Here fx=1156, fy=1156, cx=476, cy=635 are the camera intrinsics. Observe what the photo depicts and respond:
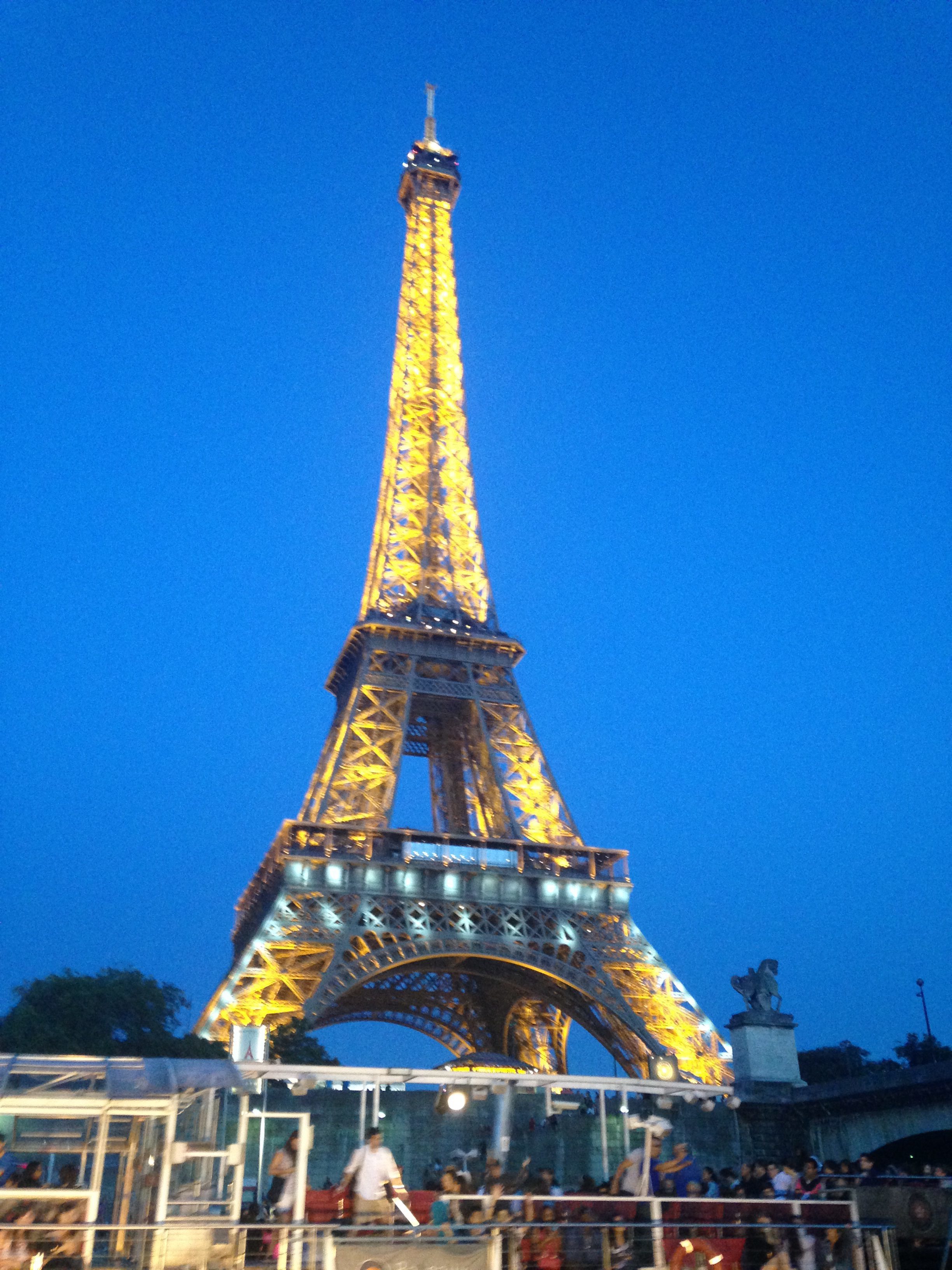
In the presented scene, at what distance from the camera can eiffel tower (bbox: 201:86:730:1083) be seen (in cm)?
3344

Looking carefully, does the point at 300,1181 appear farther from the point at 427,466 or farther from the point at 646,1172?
the point at 427,466

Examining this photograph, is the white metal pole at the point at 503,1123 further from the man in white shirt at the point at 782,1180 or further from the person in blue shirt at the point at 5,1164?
the person in blue shirt at the point at 5,1164

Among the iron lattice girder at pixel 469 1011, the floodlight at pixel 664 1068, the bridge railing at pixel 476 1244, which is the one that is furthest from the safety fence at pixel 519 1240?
the iron lattice girder at pixel 469 1011

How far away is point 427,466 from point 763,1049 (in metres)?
28.6

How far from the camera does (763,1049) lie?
2558cm

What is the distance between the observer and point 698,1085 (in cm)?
2100

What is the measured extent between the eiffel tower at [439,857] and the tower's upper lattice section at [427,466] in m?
0.09

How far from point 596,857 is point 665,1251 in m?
27.2

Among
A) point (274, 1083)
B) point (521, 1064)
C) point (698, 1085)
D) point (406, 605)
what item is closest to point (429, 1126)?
point (274, 1083)

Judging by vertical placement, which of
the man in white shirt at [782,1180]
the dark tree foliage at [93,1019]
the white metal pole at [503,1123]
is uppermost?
the dark tree foliage at [93,1019]

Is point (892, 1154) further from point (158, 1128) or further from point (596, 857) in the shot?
point (158, 1128)

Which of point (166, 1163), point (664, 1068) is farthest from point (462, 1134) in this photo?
point (166, 1163)

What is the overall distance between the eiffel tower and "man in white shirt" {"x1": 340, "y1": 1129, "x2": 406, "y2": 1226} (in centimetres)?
2059

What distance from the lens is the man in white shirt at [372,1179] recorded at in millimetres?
11023
